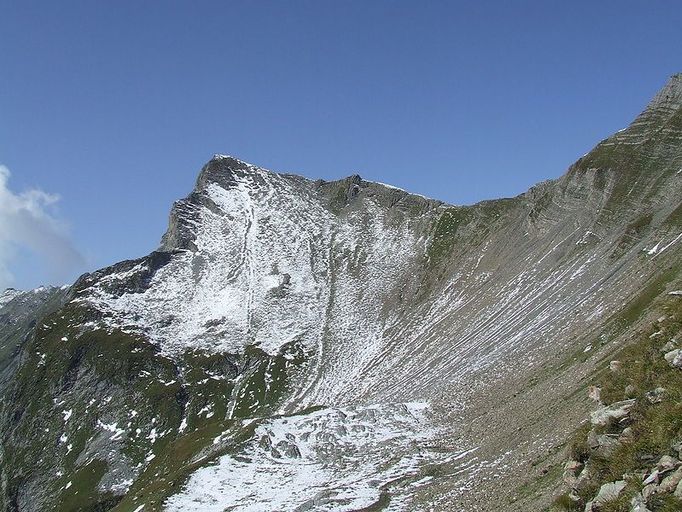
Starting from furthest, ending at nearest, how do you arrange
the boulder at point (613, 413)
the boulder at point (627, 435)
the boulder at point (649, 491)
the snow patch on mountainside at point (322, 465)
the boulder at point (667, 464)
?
1. the snow patch on mountainside at point (322, 465)
2. the boulder at point (613, 413)
3. the boulder at point (627, 435)
4. the boulder at point (667, 464)
5. the boulder at point (649, 491)

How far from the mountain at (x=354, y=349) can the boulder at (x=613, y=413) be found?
8.55 m

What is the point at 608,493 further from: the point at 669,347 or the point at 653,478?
the point at 669,347

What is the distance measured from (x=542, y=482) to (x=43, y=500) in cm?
12670

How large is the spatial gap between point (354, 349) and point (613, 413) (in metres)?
121

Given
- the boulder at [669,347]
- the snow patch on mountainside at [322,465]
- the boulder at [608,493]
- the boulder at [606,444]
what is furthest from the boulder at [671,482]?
the snow patch on mountainside at [322,465]

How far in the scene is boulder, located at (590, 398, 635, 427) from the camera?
43.9 ft

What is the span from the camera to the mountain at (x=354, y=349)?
42.9 meters

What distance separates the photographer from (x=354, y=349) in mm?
133000

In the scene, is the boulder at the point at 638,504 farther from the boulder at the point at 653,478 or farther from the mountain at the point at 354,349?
the mountain at the point at 354,349

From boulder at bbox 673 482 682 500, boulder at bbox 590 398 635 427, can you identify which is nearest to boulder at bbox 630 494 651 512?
boulder at bbox 673 482 682 500

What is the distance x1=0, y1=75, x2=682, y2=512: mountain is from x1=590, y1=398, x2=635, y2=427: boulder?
8.55 metres

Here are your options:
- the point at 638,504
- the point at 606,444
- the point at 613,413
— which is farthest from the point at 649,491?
the point at 613,413

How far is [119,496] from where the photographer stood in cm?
11056

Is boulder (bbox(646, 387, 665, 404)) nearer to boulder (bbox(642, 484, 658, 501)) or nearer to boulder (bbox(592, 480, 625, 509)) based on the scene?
boulder (bbox(592, 480, 625, 509))
